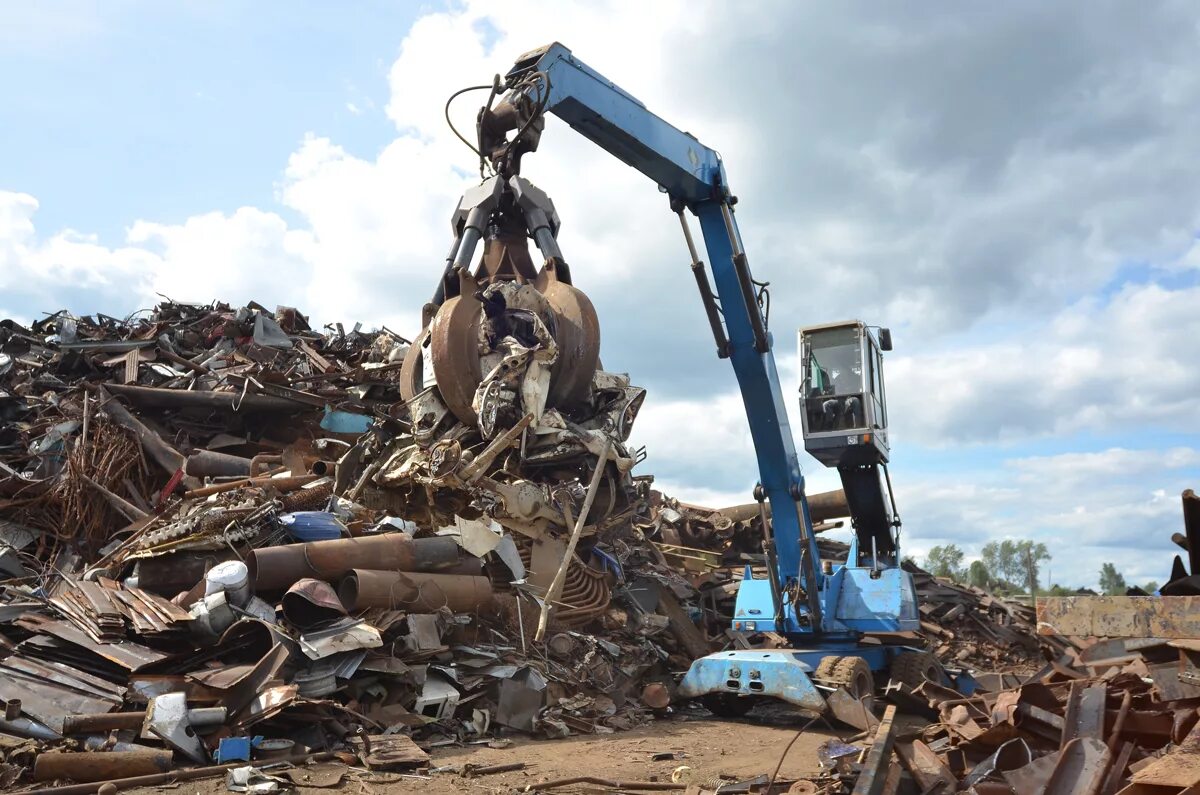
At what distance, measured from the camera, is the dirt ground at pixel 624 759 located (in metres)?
5.57

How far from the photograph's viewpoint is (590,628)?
9734 mm

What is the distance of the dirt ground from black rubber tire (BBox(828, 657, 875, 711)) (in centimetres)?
35

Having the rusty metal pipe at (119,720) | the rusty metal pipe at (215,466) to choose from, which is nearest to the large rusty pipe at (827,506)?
the rusty metal pipe at (215,466)

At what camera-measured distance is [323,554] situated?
7.74 metres

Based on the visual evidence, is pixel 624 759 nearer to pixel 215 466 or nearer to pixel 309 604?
pixel 309 604

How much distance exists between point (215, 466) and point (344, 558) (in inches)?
185

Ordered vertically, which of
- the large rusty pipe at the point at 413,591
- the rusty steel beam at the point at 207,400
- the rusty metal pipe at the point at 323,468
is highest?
the rusty steel beam at the point at 207,400

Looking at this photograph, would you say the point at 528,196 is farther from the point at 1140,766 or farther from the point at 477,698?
the point at 1140,766

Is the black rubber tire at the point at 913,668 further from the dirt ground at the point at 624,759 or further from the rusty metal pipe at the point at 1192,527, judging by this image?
the rusty metal pipe at the point at 1192,527

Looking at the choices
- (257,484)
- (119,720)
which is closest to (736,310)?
(257,484)

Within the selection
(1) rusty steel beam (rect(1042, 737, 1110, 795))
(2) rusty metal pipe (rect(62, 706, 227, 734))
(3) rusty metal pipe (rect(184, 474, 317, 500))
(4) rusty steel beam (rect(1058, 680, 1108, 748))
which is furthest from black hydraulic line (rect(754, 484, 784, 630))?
(3) rusty metal pipe (rect(184, 474, 317, 500))

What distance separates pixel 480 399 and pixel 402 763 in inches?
206

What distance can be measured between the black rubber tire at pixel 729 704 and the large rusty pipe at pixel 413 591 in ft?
7.15

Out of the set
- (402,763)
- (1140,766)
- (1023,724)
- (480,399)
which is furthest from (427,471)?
(1140,766)
